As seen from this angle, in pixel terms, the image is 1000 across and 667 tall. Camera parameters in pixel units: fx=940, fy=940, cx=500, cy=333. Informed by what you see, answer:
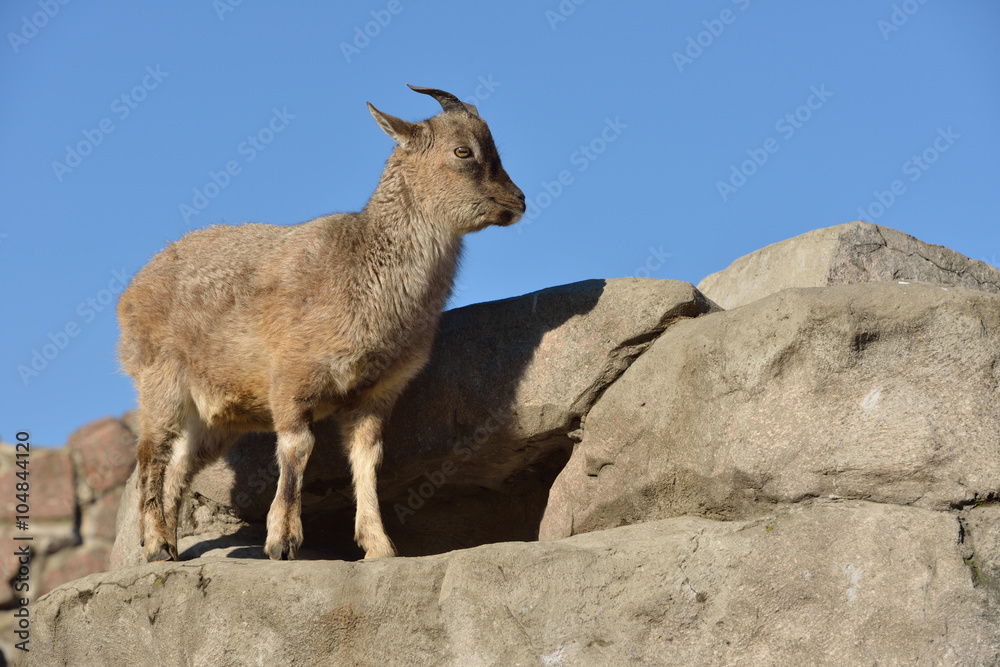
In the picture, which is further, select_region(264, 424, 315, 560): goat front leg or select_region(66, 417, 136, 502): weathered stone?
select_region(66, 417, 136, 502): weathered stone

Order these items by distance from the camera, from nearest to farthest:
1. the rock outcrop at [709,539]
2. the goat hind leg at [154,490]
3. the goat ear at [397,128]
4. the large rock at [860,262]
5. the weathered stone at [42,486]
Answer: the rock outcrop at [709,539] < the goat hind leg at [154,490] < the goat ear at [397,128] < the large rock at [860,262] < the weathered stone at [42,486]

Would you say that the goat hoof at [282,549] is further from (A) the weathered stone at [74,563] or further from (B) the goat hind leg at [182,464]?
(A) the weathered stone at [74,563]

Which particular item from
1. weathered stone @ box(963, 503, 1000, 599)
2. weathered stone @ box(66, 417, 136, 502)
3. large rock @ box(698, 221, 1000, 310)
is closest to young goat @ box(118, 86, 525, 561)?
large rock @ box(698, 221, 1000, 310)

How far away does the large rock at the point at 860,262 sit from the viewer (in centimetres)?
890

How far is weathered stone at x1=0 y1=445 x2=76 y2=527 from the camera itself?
41.4 ft

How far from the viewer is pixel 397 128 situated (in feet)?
27.4

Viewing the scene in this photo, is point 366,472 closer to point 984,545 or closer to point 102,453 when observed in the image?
point 984,545

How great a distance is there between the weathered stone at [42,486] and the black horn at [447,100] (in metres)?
7.98

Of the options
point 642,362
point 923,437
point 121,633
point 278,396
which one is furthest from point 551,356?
point 121,633

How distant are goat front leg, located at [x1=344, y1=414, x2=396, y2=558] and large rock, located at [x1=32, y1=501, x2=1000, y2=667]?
1135 millimetres

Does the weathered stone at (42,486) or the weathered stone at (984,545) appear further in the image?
the weathered stone at (42,486)

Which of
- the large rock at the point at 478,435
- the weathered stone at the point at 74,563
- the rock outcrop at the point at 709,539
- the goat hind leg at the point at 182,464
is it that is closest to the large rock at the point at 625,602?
the rock outcrop at the point at 709,539

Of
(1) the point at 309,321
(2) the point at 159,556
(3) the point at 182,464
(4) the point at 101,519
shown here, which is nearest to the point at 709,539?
(1) the point at 309,321

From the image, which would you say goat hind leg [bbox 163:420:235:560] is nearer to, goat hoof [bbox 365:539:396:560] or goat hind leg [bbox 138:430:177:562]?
goat hind leg [bbox 138:430:177:562]
